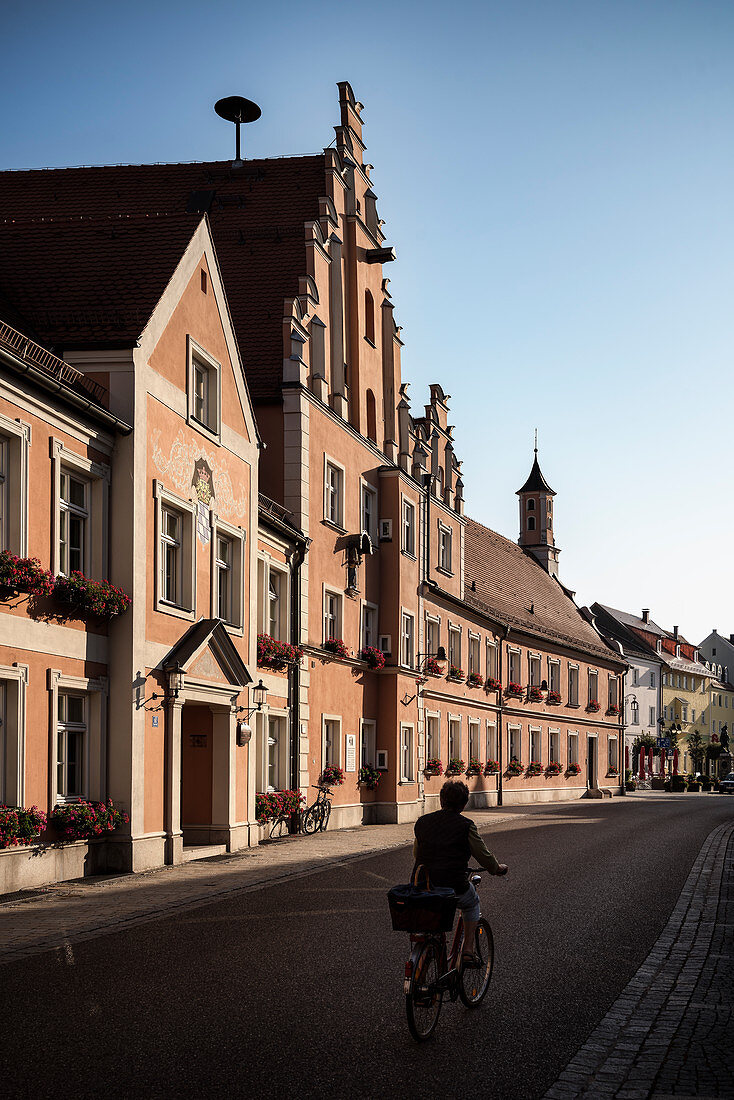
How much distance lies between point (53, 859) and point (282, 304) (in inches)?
660

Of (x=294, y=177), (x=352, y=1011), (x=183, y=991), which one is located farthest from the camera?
(x=294, y=177)

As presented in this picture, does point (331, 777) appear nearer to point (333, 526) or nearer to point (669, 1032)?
point (333, 526)

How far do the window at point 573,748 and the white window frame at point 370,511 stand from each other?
27.1m

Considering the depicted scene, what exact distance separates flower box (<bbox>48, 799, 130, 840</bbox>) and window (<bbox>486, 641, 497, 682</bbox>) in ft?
100

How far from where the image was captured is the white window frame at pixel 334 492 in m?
30.2

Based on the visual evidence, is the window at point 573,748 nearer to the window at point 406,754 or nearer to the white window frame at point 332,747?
the window at point 406,754

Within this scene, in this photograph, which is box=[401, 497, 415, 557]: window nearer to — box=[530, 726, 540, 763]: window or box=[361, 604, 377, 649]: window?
box=[361, 604, 377, 649]: window

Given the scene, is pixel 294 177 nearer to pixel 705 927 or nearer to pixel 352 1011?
pixel 705 927

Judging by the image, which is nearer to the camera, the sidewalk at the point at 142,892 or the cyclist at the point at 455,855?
the cyclist at the point at 455,855

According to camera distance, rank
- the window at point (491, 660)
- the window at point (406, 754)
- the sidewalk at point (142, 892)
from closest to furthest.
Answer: the sidewalk at point (142, 892) → the window at point (406, 754) → the window at point (491, 660)

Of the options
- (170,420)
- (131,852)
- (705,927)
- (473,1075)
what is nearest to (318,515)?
(170,420)

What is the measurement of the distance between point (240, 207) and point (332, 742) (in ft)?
46.0

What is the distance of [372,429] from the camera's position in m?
34.6

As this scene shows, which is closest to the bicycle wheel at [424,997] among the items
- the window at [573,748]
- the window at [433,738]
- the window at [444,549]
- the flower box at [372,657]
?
the flower box at [372,657]
